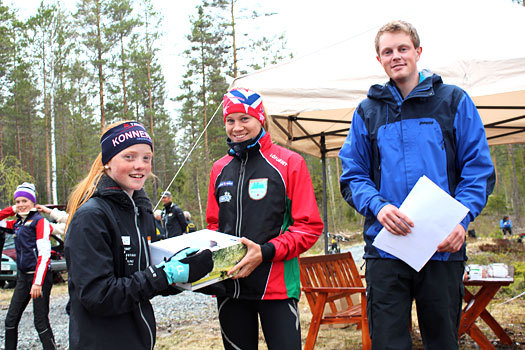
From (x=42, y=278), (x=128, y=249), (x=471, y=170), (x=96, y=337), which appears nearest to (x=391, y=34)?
(x=471, y=170)

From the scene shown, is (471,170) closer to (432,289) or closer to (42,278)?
(432,289)

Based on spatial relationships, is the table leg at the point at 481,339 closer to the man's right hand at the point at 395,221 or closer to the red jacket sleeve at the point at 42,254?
the man's right hand at the point at 395,221

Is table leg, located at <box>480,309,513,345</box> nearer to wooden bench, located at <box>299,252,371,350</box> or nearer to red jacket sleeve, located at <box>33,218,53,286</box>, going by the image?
wooden bench, located at <box>299,252,371,350</box>

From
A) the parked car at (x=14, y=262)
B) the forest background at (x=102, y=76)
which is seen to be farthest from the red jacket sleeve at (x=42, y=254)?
the forest background at (x=102, y=76)

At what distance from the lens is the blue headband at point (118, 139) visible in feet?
6.74

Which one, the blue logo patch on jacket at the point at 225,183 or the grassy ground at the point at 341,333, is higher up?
the blue logo patch on jacket at the point at 225,183

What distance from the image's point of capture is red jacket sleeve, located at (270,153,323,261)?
2.30 m

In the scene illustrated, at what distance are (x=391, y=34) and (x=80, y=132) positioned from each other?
104 ft

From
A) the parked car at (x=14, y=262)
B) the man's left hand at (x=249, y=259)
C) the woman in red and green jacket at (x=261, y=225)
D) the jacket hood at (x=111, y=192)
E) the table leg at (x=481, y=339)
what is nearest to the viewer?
the jacket hood at (x=111, y=192)

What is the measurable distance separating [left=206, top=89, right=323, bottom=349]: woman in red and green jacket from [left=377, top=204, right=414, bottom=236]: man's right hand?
0.45m

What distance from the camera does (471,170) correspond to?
2.04 meters

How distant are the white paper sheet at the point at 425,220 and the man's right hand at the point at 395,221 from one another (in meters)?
0.02

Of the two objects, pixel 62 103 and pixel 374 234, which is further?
pixel 62 103

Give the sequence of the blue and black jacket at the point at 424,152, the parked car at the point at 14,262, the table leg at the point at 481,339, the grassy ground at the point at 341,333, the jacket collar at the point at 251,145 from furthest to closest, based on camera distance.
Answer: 1. the parked car at the point at 14,262
2. the grassy ground at the point at 341,333
3. the table leg at the point at 481,339
4. the jacket collar at the point at 251,145
5. the blue and black jacket at the point at 424,152
